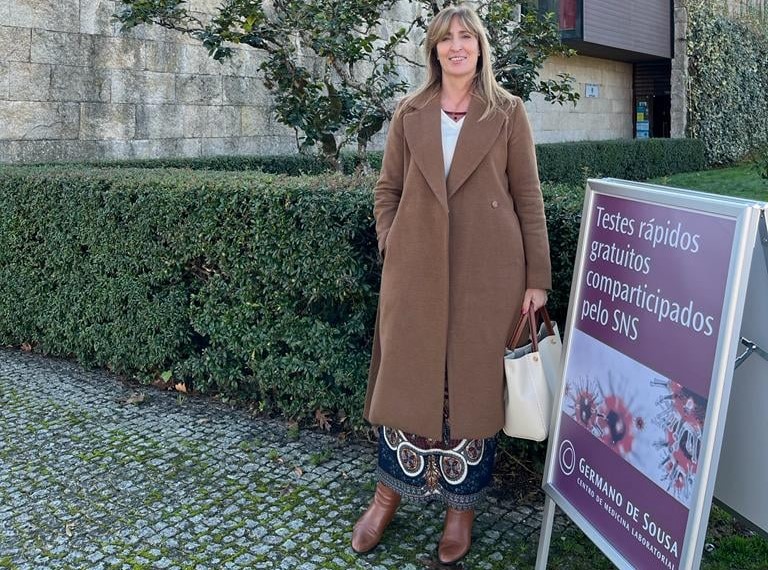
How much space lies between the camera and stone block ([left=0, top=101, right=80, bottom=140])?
7.84m

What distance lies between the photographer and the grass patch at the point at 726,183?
14.2 m

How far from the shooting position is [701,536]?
88.4 inches

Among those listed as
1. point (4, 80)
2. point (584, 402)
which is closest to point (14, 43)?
point (4, 80)

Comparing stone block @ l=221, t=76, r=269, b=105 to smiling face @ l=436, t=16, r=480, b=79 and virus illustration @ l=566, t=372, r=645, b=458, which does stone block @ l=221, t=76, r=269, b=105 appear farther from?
virus illustration @ l=566, t=372, r=645, b=458

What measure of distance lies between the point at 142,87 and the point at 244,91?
1.55 m

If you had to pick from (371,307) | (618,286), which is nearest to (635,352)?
(618,286)

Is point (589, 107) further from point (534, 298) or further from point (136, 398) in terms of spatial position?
point (534, 298)

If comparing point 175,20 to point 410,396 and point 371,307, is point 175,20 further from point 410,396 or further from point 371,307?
point 410,396

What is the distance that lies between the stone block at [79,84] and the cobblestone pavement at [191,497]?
4.32m

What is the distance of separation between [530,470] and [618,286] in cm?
138

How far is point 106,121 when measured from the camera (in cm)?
874

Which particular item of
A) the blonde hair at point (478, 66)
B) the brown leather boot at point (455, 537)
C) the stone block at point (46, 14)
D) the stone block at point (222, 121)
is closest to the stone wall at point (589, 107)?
the stone block at point (222, 121)

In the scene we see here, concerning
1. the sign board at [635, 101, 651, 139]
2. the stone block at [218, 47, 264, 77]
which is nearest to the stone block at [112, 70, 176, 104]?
the stone block at [218, 47, 264, 77]

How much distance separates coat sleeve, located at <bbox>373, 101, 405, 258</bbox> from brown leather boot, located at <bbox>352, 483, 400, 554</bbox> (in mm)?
1008
